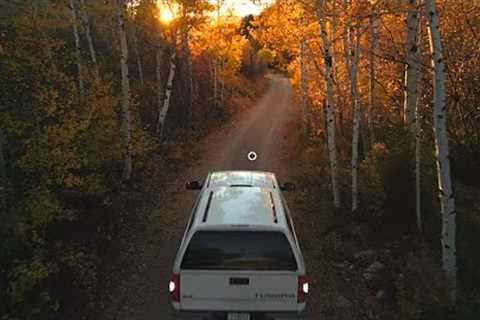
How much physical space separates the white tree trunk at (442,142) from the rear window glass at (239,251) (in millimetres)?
2788

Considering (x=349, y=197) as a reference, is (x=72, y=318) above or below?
below

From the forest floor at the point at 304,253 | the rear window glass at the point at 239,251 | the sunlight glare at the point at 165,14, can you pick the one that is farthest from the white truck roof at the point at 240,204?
the sunlight glare at the point at 165,14

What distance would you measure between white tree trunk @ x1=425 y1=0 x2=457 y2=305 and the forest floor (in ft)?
4.61

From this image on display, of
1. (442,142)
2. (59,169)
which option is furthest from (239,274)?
(59,169)

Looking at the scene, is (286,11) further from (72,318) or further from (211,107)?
(211,107)

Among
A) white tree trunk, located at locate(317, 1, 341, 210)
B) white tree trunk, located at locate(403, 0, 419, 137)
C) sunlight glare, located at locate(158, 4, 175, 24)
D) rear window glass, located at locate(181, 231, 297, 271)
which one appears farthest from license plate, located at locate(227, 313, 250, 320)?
sunlight glare, located at locate(158, 4, 175, 24)

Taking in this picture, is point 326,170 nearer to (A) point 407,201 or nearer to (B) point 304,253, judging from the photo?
(A) point 407,201

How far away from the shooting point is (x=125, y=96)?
13117mm

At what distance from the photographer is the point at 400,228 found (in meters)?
9.74

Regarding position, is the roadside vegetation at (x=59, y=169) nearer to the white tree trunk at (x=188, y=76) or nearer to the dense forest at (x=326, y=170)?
the dense forest at (x=326, y=170)

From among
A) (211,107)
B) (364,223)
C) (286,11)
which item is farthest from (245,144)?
(364,223)

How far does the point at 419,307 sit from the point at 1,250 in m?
6.71

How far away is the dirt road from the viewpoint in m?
7.74

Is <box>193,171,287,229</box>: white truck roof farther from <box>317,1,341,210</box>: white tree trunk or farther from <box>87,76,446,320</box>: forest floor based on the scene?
<box>317,1,341,210</box>: white tree trunk
